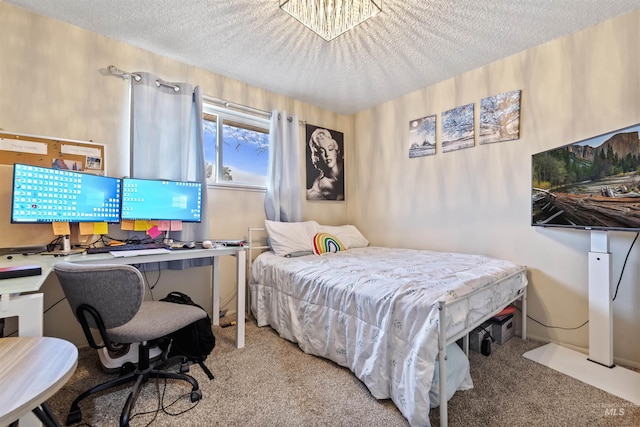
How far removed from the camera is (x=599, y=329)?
179 cm

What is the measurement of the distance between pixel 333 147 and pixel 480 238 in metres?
1.98

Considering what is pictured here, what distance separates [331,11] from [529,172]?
1.95 m

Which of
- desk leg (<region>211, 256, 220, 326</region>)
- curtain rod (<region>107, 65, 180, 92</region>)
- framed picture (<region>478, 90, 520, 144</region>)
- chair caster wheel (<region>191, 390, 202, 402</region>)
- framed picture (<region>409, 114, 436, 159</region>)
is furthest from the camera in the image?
framed picture (<region>409, 114, 436, 159</region>)

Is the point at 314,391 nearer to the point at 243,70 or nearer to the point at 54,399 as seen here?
the point at 54,399

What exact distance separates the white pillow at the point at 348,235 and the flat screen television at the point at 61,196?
6.16 ft

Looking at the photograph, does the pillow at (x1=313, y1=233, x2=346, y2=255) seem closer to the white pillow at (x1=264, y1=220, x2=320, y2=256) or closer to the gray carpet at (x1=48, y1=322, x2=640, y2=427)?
the white pillow at (x1=264, y1=220, x2=320, y2=256)

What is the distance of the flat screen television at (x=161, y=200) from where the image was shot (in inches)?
78.7

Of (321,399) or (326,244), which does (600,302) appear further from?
(326,244)

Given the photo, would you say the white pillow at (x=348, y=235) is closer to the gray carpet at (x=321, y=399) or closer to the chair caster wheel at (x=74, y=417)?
the gray carpet at (x=321, y=399)

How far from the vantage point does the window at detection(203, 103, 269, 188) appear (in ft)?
8.87

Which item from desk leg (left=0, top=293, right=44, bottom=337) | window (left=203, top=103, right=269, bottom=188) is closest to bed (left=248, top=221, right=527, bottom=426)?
window (left=203, top=103, right=269, bottom=188)

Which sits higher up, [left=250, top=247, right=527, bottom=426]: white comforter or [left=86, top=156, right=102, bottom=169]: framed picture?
[left=86, top=156, right=102, bottom=169]: framed picture

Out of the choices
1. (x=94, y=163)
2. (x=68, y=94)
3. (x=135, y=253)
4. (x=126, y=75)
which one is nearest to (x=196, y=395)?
(x=135, y=253)

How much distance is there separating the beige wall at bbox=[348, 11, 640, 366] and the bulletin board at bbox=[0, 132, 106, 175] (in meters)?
2.80
